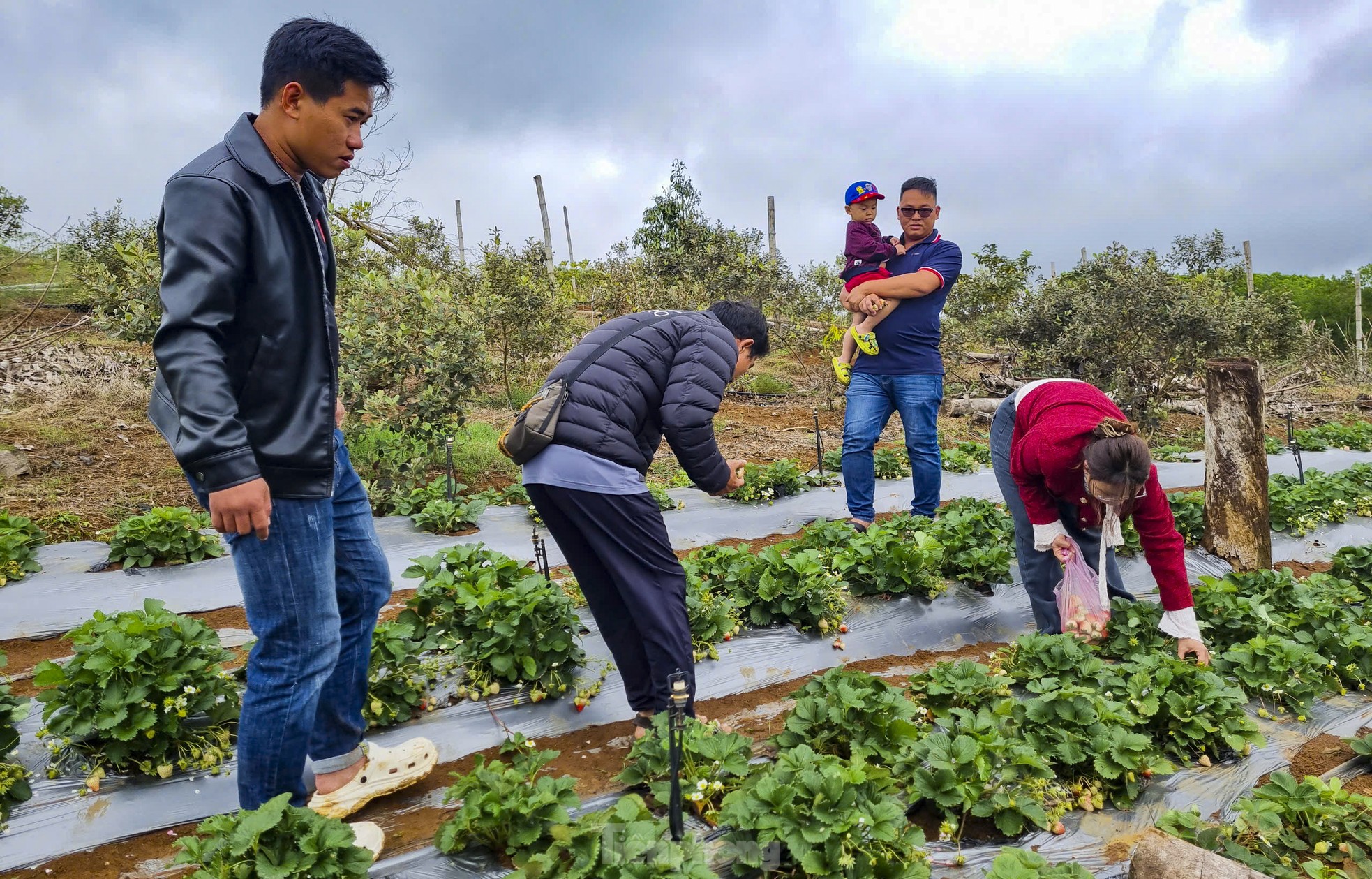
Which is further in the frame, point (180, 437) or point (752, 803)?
point (752, 803)

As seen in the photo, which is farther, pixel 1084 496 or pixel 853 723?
pixel 1084 496

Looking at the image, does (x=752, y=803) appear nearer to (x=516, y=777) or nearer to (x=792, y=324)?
(x=516, y=777)

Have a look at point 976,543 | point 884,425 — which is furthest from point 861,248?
point 976,543

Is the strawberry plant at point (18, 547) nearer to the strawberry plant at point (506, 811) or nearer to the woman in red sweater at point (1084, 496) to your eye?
the strawberry plant at point (506, 811)

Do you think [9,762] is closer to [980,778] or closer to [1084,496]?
[980,778]

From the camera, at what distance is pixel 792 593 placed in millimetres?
3539

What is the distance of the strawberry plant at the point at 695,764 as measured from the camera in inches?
89.8

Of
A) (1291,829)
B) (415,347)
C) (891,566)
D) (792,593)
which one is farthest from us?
(415,347)

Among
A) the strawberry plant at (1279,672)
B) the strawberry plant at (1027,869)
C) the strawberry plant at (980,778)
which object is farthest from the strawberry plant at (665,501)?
the strawberry plant at (1027,869)

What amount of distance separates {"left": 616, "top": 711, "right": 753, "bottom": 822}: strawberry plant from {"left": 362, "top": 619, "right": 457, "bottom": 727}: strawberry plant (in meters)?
0.89

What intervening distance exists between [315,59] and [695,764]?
2.11m

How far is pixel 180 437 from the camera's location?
1567mm

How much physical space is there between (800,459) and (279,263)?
690 centimetres

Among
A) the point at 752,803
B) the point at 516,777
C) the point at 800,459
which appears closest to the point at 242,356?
the point at 516,777
